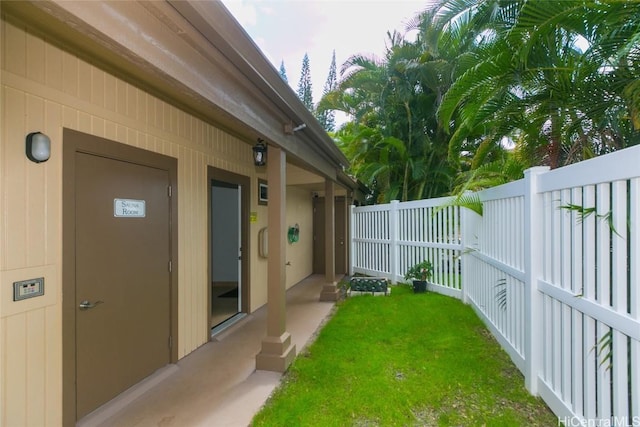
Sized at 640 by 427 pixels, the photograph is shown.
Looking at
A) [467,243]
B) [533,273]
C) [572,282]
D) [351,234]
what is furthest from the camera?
[351,234]

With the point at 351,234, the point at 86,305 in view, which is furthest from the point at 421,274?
the point at 86,305

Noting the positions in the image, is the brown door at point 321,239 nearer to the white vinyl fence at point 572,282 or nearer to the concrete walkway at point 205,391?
the concrete walkway at point 205,391

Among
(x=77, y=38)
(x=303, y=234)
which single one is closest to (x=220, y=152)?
(x=77, y=38)

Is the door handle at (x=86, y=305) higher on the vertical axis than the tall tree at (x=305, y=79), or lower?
lower

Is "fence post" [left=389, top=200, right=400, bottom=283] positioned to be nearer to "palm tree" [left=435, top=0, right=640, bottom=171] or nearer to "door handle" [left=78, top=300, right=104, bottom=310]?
"palm tree" [left=435, top=0, right=640, bottom=171]

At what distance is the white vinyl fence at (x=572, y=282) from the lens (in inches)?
72.5

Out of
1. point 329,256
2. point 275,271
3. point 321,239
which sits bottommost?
point 329,256

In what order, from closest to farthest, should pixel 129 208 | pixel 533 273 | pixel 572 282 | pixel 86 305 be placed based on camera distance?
1. pixel 572 282
2. pixel 86 305
3. pixel 533 273
4. pixel 129 208

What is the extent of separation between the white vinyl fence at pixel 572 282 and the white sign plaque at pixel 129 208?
11.8ft

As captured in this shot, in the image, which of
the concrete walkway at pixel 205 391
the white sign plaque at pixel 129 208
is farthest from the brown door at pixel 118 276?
the concrete walkway at pixel 205 391

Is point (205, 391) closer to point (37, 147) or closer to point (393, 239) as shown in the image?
point (37, 147)

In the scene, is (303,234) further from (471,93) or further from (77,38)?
(77,38)

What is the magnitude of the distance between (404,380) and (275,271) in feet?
5.66

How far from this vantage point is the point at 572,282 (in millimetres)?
2354
